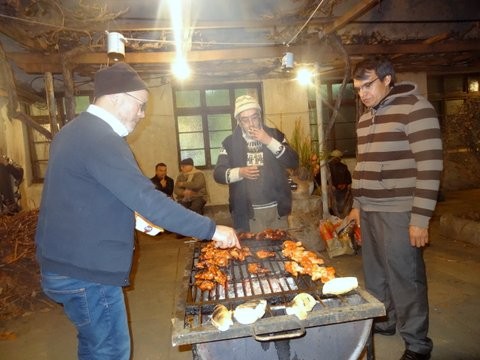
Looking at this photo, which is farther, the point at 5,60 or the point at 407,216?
the point at 5,60

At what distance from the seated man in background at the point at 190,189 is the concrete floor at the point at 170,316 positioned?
2368 mm

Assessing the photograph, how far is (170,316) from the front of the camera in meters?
4.86

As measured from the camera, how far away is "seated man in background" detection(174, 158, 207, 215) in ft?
30.9

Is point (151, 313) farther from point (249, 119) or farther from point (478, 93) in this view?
point (478, 93)

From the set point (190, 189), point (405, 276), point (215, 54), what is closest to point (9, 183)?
point (190, 189)

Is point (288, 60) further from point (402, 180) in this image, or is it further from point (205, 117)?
point (205, 117)

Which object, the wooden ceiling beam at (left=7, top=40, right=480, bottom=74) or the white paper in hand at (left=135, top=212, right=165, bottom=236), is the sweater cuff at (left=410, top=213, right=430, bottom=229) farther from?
the wooden ceiling beam at (left=7, top=40, right=480, bottom=74)

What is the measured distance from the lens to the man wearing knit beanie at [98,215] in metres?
2.17

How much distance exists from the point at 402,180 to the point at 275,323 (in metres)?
1.87

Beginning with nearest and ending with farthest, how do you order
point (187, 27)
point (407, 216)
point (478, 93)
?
point (407, 216) → point (187, 27) → point (478, 93)

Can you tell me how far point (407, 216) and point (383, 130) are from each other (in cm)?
78

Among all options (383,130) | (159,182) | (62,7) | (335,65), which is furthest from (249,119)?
(335,65)

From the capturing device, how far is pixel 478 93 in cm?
1313

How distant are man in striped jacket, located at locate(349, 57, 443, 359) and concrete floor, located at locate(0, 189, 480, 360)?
0.62 metres
